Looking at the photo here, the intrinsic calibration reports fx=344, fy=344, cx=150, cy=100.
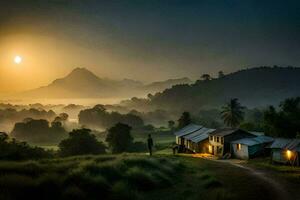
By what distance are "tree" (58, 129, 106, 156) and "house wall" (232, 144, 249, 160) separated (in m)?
38.4

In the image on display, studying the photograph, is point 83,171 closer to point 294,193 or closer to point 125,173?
point 125,173

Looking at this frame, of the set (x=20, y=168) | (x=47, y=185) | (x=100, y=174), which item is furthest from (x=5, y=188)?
(x=100, y=174)

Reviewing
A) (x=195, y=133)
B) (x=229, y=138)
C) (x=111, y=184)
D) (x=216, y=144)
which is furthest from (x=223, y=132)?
(x=111, y=184)

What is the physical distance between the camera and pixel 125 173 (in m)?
25.3

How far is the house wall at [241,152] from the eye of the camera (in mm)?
71312

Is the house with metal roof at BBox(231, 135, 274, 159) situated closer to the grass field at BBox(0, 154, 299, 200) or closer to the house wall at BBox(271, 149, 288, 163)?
the house wall at BBox(271, 149, 288, 163)

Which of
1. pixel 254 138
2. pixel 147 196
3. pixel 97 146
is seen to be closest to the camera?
pixel 147 196

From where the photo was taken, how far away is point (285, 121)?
81312mm

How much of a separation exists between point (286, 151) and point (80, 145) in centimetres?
5597

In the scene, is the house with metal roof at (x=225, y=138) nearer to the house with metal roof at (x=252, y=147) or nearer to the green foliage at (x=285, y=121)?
the house with metal roof at (x=252, y=147)

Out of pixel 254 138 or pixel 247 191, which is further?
pixel 254 138

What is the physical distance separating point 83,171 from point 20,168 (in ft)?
13.9

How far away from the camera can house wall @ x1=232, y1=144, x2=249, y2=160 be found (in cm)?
7131

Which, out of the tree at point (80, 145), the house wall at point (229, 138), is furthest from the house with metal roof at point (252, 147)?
the tree at point (80, 145)
